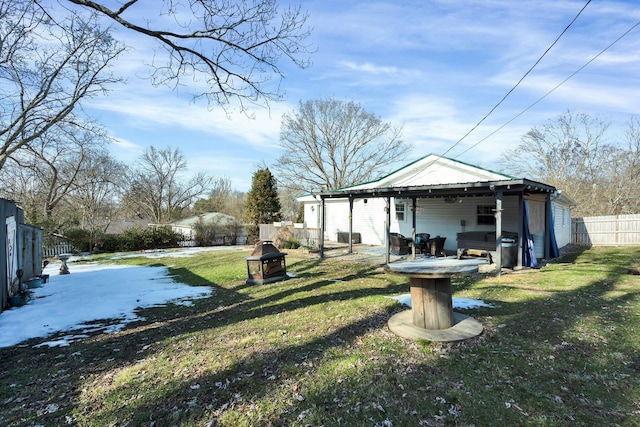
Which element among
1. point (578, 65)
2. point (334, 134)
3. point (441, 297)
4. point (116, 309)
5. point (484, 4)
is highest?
point (334, 134)

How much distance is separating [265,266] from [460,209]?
9535 mm

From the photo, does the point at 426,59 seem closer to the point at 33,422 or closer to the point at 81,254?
the point at 33,422

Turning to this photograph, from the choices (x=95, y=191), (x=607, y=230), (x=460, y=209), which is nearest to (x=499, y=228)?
(x=460, y=209)

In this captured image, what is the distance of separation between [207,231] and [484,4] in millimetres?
21046

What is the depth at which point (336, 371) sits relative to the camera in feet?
11.2

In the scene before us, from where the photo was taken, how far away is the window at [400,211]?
1619 cm

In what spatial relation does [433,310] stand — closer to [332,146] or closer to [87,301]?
[87,301]

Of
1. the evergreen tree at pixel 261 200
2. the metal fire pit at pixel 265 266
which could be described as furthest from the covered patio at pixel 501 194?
the evergreen tree at pixel 261 200

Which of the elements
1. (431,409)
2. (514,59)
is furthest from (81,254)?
(514,59)

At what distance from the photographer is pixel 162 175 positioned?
121 feet

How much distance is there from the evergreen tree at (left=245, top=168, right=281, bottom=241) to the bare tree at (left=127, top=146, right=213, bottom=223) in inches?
597

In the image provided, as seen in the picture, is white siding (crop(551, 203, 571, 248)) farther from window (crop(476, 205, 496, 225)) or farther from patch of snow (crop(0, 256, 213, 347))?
patch of snow (crop(0, 256, 213, 347))

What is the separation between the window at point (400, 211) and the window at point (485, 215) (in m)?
3.51

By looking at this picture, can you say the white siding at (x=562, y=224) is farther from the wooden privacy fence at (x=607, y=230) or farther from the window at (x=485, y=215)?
the window at (x=485, y=215)
